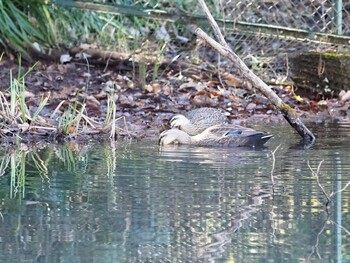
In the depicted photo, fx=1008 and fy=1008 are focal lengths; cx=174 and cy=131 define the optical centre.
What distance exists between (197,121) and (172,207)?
160 inches

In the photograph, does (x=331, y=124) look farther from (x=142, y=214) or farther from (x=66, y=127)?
(x=142, y=214)

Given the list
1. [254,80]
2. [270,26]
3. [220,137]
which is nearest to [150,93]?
[270,26]

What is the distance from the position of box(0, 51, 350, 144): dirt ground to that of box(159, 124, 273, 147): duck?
2.24 feet

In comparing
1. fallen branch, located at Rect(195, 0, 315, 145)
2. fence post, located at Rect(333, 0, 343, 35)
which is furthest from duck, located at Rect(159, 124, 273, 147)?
fence post, located at Rect(333, 0, 343, 35)

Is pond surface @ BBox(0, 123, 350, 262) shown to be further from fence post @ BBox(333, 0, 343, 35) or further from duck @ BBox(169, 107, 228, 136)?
fence post @ BBox(333, 0, 343, 35)

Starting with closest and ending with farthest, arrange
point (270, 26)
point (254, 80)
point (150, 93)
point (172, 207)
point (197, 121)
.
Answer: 1. point (172, 207)
2. point (254, 80)
3. point (197, 121)
4. point (150, 93)
5. point (270, 26)

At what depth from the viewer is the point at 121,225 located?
4.27 metres

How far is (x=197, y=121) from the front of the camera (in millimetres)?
8719

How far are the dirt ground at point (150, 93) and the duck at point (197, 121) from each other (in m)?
0.23

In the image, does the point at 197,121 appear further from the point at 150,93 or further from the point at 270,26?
the point at 270,26

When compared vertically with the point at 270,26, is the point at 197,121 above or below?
below

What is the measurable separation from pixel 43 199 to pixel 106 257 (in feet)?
4.34

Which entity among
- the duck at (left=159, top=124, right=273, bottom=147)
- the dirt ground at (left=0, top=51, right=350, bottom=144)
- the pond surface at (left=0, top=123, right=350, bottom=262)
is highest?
the dirt ground at (left=0, top=51, right=350, bottom=144)

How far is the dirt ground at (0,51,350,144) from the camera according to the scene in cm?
977
